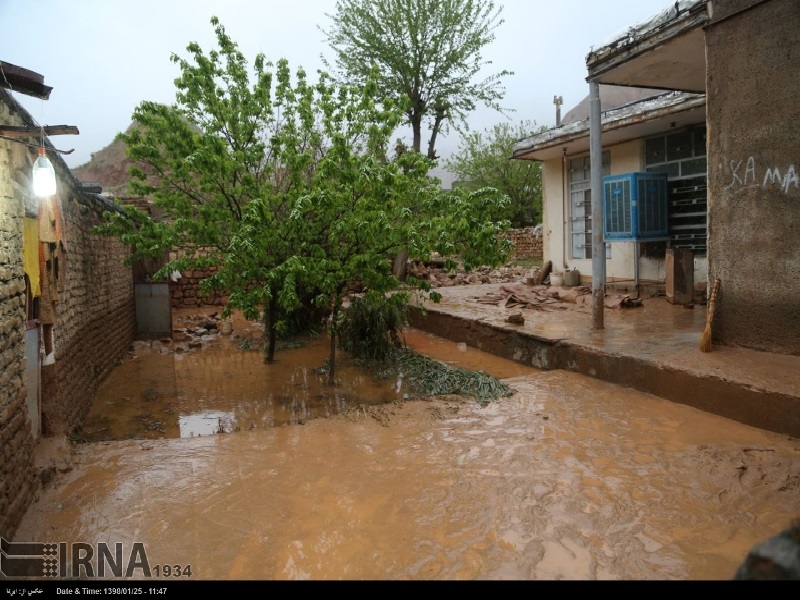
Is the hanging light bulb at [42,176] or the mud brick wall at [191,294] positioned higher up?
the hanging light bulb at [42,176]

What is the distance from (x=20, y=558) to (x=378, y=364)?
5.23m

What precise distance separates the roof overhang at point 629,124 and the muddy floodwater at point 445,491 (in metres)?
5.54

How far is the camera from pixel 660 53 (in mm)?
6527

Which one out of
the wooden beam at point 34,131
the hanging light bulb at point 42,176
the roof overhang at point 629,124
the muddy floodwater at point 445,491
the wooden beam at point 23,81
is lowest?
the muddy floodwater at point 445,491

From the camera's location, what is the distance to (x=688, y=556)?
2.68 m

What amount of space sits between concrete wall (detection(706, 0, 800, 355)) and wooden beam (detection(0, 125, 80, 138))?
564 centimetres

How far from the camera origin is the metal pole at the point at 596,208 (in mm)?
6863

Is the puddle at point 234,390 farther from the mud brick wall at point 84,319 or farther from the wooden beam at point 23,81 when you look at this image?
the wooden beam at point 23,81

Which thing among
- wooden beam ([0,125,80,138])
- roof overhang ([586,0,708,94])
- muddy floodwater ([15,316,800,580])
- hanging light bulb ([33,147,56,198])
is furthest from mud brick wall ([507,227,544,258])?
hanging light bulb ([33,147,56,198])

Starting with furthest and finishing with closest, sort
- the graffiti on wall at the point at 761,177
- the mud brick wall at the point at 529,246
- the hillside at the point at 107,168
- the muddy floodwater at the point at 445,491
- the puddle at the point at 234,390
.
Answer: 1. the hillside at the point at 107,168
2. the mud brick wall at the point at 529,246
3. the puddle at the point at 234,390
4. the graffiti on wall at the point at 761,177
5. the muddy floodwater at the point at 445,491

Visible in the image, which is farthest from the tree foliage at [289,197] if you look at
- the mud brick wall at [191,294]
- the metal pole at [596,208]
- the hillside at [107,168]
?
the hillside at [107,168]

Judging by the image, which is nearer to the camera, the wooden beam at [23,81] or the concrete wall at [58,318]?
the wooden beam at [23,81]
